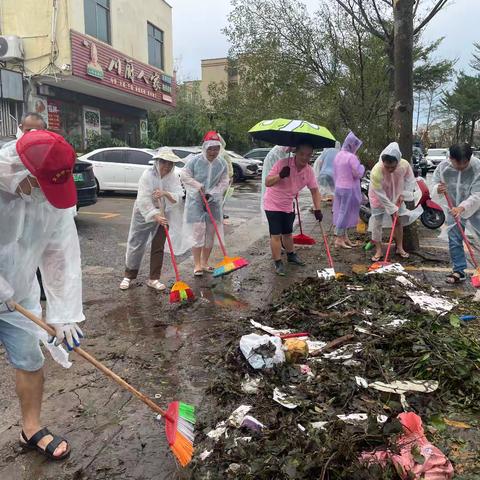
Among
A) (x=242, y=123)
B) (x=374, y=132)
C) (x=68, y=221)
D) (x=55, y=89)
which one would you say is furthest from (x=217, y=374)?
(x=242, y=123)

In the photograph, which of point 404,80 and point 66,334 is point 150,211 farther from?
point 404,80

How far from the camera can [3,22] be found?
15.0m

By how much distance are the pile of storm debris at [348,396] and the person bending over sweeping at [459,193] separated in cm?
148

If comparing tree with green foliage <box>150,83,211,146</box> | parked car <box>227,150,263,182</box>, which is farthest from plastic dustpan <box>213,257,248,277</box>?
tree with green foliage <box>150,83,211,146</box>

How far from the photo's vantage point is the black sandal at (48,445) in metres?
2.53

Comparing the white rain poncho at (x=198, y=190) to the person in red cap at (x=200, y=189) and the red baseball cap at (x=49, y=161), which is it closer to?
the person in red cap at (x=200, y=189)

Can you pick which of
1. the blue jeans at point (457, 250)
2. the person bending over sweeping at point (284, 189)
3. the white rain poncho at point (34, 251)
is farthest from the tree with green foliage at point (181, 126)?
the white rain poncho at point (34, 251)

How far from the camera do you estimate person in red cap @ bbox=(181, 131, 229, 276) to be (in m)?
6.01

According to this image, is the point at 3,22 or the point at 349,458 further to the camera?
the point at 3,22

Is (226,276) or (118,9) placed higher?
(118,9)

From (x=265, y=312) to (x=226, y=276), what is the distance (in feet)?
5.18

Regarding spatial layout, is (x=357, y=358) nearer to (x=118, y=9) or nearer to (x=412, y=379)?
(x=412, y=379)

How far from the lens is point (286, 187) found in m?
6.04

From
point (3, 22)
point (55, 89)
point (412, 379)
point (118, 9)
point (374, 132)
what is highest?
point (118, 9)
